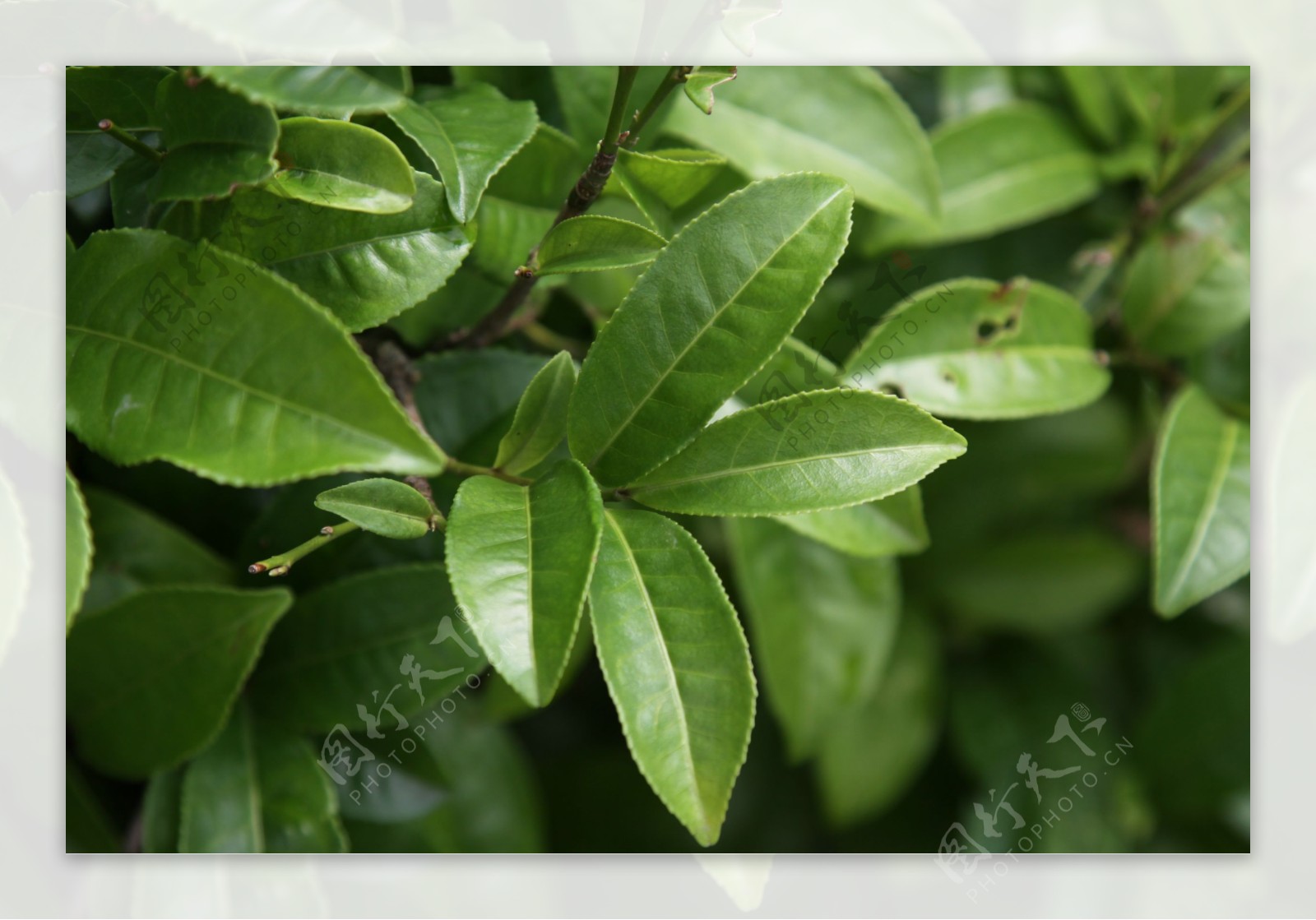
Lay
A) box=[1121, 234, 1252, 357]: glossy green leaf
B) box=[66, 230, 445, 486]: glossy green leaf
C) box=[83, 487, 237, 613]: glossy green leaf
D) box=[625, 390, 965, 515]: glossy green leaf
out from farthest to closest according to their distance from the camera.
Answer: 1. box=[1121, 234, 1252, 357]: glossy green leaf
2. box=[83, 487, 237, 613]: glossy green leaf
3. box=[625, 390, 965, 515]: glossy green leaf
4. box=[66, 230, 445, 486]: glossy green leaf

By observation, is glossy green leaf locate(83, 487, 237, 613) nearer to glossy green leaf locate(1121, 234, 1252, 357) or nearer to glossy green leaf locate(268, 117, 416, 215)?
glossy green leaf locate(268, 117, 416, 215)

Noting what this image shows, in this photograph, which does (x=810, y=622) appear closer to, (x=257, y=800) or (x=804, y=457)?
(x=804, y=457)

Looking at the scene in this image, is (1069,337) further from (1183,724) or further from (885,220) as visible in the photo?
(1183,724)

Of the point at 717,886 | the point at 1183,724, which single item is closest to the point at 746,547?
the point at 717,886

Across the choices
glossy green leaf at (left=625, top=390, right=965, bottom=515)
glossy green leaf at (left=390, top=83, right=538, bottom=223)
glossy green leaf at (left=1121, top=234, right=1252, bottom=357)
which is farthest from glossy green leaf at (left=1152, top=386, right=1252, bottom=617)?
glossy green leaf at (left=390, top=83, right=538, bottom=223)

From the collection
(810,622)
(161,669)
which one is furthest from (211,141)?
(810,622)

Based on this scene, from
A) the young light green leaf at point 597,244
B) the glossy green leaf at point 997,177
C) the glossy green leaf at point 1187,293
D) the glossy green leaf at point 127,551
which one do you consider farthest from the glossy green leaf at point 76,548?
the glossy green leaf at point 1187,293
